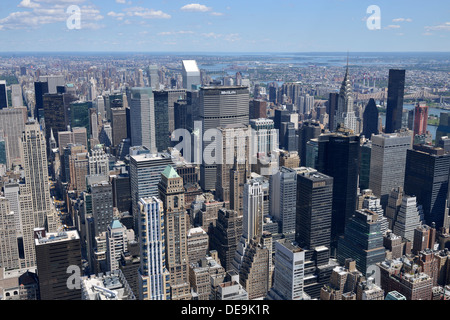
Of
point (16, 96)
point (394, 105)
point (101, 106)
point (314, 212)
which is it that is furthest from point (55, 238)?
point (101, 106)

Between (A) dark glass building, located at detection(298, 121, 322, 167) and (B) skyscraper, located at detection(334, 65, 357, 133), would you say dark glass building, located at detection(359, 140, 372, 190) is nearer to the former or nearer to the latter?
(A) dark glass building, located at detection(298, 121, 322, 167)

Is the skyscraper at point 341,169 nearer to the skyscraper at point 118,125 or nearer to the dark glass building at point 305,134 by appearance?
the dark glass building at point 305,134

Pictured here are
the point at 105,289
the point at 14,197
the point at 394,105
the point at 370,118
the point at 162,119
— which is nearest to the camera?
the point at 105,289

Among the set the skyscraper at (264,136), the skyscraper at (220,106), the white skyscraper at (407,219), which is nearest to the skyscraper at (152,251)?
the white skyscraper at (407,219)

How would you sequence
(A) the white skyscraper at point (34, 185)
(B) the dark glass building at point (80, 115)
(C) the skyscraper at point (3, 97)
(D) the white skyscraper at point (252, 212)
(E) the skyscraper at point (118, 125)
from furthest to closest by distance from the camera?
(B) the dark glass building at point (80, 115) → (E) the skyscraper at point (118, 125) → (C) the skyscraper at point (3, 97) → (A) the white skyscraper at point (34, 185) → (D) the white skyscraper at point (252, 212)

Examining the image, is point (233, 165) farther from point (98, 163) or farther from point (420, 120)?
point (420, 120)

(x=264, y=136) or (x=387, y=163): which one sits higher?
(x=264, y=136)

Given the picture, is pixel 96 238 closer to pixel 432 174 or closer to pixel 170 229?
pixel 170 229
